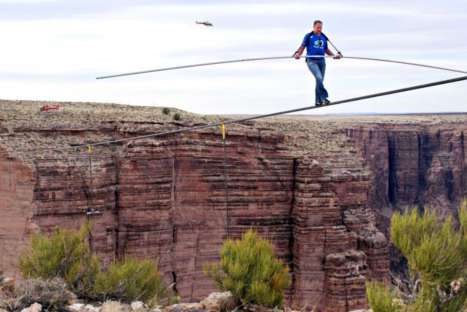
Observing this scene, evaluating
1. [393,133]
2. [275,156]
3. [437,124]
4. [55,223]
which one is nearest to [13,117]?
[55,223]

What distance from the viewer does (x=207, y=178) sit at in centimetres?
3516

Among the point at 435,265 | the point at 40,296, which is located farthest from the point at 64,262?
the point at 435,265

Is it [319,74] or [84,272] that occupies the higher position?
[319,74]

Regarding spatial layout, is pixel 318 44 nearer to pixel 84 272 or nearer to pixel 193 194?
pixel 84 272

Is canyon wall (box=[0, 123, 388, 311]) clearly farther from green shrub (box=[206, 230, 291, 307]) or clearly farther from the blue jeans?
the blue jeans

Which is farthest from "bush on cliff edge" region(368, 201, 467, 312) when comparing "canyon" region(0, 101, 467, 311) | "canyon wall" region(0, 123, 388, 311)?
→ "canyon wall" region(0, 123, 388, 311)

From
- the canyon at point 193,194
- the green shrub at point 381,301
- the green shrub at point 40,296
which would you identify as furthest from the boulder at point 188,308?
the canyon at point 193,194

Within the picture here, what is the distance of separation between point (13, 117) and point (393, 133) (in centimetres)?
6420

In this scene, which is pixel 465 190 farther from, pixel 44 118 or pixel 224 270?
pixel 224 270

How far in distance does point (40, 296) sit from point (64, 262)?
161 inches

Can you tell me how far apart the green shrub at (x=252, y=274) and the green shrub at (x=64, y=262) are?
386 centimetres

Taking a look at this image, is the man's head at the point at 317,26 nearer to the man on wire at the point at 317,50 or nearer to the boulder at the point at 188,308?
the man on wire at the point at 317,50

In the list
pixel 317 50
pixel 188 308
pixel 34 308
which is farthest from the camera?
pixel 188 308

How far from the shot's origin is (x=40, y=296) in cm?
1620
